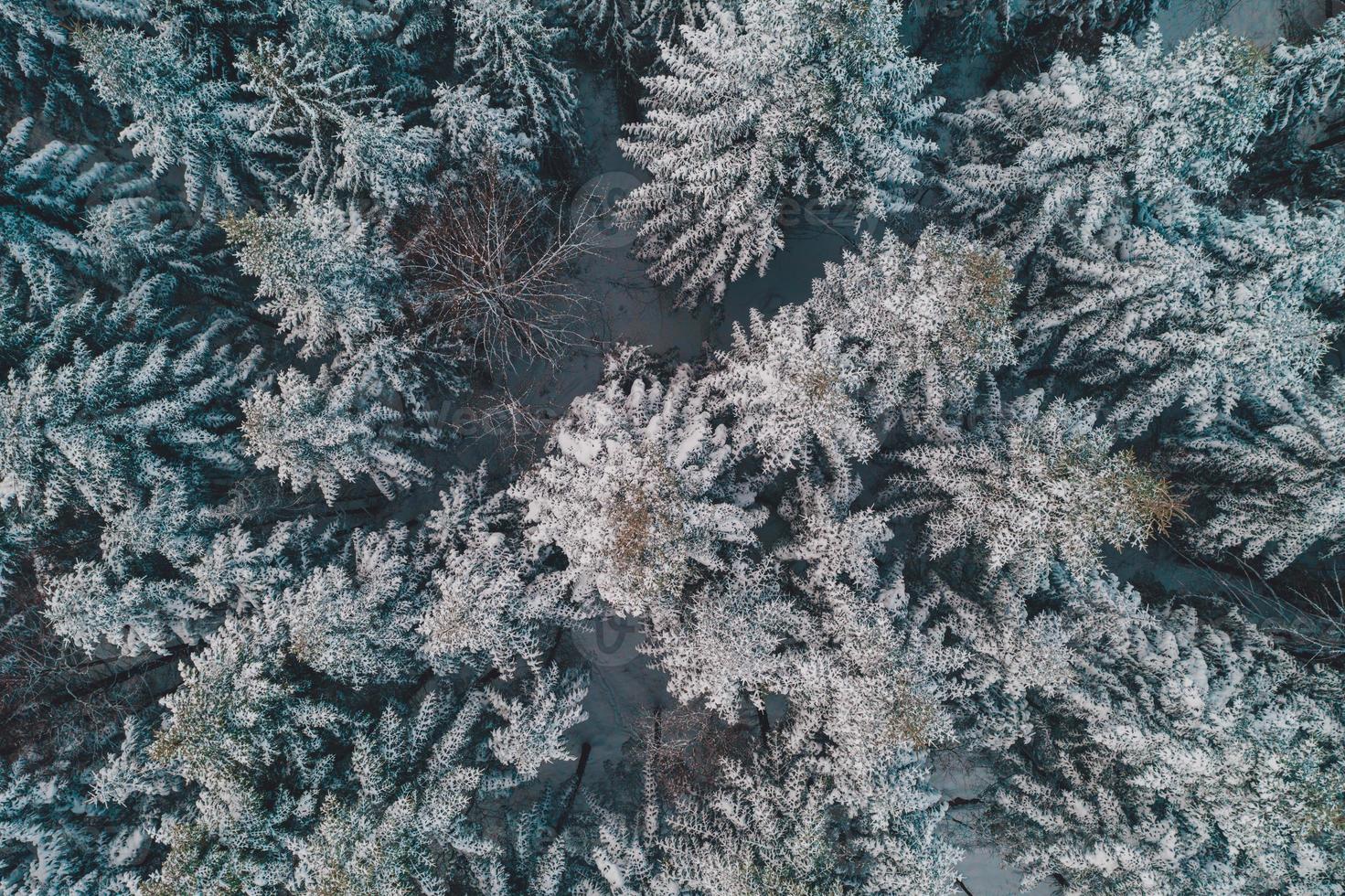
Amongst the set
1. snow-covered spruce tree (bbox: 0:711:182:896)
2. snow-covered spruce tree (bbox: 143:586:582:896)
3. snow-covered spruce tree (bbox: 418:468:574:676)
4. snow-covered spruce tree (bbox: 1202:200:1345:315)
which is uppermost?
snow-covered spruce tree (bbox: 1202:200:1345:315)

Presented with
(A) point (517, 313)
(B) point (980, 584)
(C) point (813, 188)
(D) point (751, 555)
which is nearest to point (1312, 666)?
(B) point (980, 584)

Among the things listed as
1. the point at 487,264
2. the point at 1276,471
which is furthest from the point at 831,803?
the point at 487,264

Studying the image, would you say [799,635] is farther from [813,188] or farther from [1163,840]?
[813,188]

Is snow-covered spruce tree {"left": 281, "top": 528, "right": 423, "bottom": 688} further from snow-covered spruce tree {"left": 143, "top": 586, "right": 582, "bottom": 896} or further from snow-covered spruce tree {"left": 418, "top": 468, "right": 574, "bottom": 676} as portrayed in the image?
snow-covered spruce tree {"left": 418, "top": 468, "right": 574, "bottom": 676}

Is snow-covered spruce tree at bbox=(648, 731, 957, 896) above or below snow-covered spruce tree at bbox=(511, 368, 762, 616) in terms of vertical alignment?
below

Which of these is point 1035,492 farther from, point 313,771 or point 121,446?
point 121,446

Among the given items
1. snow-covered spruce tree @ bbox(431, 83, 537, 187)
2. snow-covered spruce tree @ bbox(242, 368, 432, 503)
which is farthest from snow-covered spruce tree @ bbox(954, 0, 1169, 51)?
snow-covered spruce tree @ bbox(242, 368, 432, 503)

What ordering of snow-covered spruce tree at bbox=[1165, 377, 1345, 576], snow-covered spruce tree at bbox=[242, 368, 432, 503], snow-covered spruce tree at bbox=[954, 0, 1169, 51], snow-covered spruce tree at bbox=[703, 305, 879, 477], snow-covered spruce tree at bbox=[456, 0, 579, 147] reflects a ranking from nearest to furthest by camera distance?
snow-covered spruce tree at bbox=[703, 305, 879, 477]
snow-covered spruce tree at bbox=[242, 368, 432, 503]
snow-covered spruce tree at bbox=[456, 0, 579, 147]
snow-covered spruce tree at bbox=[1165, 377, 1345, 576]
snow-covered spruce tree at bbox=[954, 0, 1169, 51]
